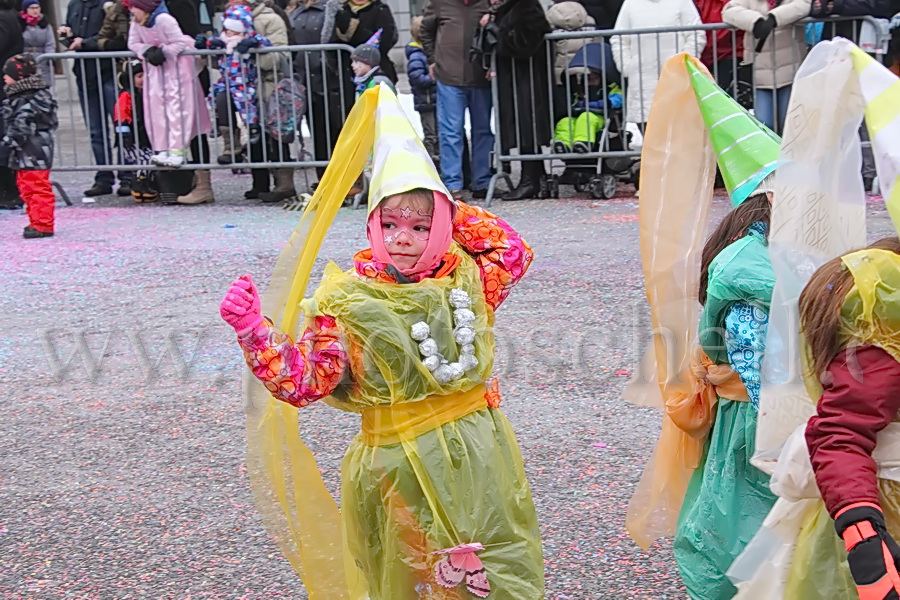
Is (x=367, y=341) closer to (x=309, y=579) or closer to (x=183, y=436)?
(x=309, y=579)

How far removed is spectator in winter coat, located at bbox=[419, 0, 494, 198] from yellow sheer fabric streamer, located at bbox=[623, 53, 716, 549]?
6.26 meters

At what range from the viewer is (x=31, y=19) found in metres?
11.1

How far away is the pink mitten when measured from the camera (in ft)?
8.91

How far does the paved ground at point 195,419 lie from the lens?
3865 millimetres

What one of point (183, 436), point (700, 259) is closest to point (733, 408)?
point (700, 259)

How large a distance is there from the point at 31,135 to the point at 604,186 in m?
4.61

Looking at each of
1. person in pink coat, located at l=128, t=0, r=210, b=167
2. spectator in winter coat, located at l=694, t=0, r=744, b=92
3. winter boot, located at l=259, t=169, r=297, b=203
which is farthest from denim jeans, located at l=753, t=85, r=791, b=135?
person in pink coat, located at l=128, t=0, r=210, b=167

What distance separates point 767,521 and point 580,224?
6.55 m

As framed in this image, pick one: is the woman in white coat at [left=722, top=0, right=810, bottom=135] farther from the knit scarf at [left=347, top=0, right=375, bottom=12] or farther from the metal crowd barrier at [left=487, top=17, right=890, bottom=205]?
the knit scarf at [left=347, top=0, right=375, bottom=12]

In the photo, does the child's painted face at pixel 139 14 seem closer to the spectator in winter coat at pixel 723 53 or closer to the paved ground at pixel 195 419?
the paved ground at pixel 195 419

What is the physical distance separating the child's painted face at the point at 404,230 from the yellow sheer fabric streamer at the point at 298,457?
281 millimetres

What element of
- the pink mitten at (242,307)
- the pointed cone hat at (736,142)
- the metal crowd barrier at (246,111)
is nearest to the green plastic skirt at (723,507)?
the pointed cone hat at (736,142)

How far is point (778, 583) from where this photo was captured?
7.79 ft

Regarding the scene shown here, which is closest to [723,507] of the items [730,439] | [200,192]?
[730,439]
